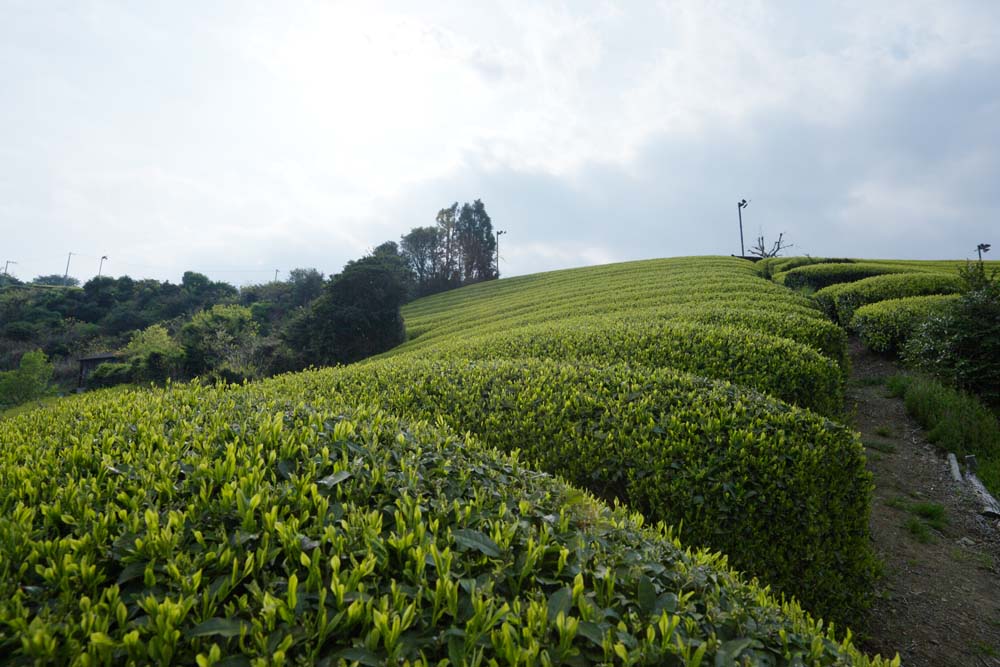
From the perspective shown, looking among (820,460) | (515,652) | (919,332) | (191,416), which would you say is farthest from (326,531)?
(919,332)

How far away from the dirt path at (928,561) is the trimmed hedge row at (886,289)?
8.28 m

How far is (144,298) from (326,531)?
6220 centimetres

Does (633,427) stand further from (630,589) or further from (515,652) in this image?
(515,652)

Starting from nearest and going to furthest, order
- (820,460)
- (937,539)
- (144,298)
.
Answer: (820,460) → (937,539) → (144,298)

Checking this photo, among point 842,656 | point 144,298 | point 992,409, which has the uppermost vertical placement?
point 144,298

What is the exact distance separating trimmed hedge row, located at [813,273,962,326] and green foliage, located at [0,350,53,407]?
4240 centimetres

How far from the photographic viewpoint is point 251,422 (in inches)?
138

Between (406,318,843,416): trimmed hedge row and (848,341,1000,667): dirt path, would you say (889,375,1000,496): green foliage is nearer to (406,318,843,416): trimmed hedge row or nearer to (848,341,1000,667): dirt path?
(848,341,1000,667): dirt path

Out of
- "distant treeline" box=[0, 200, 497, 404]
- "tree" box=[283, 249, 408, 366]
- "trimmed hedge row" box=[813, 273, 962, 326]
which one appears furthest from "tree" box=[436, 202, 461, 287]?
"trimmed hedge row" box=[813, 273, 962, 326]

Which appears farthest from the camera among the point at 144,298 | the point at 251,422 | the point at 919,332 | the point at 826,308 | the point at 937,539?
the point at 144,298

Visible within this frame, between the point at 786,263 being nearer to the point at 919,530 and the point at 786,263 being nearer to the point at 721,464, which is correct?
the point at 919,530

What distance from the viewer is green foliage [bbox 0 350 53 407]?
28.6 m

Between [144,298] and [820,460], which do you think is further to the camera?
[144,298]

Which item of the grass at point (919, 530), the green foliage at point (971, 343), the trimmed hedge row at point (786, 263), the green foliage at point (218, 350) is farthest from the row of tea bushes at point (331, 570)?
the trimmed hedge row at point (786, 263)
